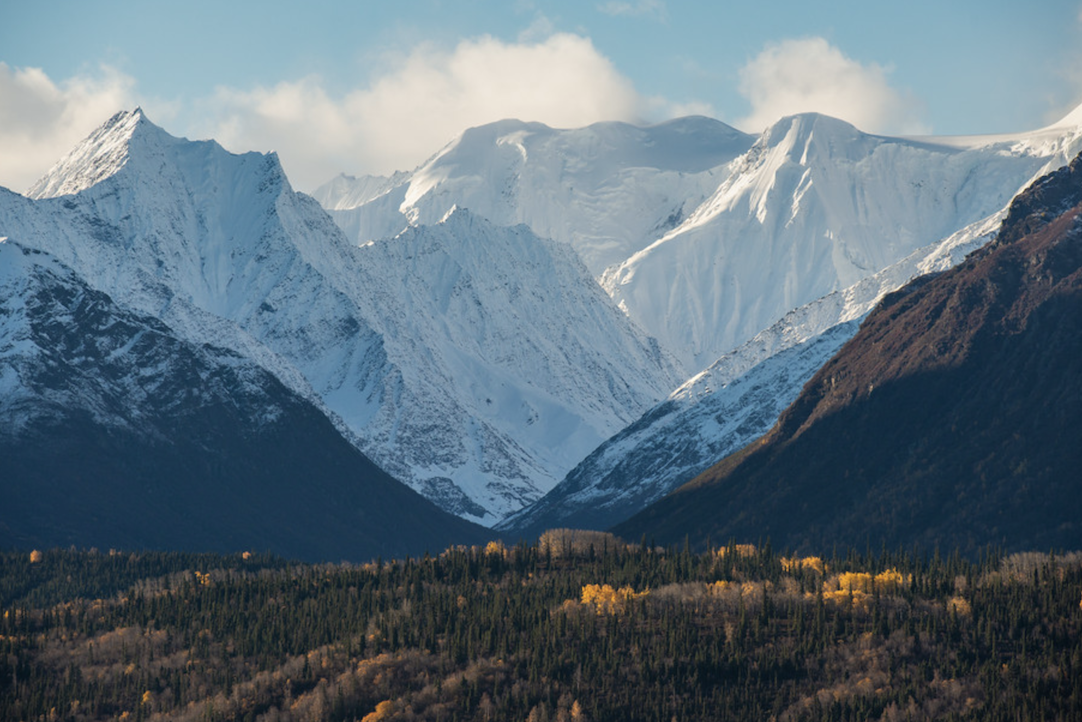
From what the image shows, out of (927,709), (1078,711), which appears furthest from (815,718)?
(1078,711)

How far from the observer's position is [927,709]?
648 ft

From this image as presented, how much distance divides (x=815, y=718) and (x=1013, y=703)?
73.1ft

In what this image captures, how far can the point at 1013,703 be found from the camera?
193875 mm

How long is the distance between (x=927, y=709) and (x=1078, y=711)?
16594 millimetres

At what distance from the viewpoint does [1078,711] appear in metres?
192

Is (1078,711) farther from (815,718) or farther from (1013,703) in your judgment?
(815,718)

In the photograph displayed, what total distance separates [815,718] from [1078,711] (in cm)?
2916

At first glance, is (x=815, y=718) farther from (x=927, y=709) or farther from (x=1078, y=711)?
(x=1078, y=711)

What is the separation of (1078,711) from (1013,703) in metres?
7.01

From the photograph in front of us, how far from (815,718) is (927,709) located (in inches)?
503

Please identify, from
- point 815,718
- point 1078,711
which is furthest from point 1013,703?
point 815,718
